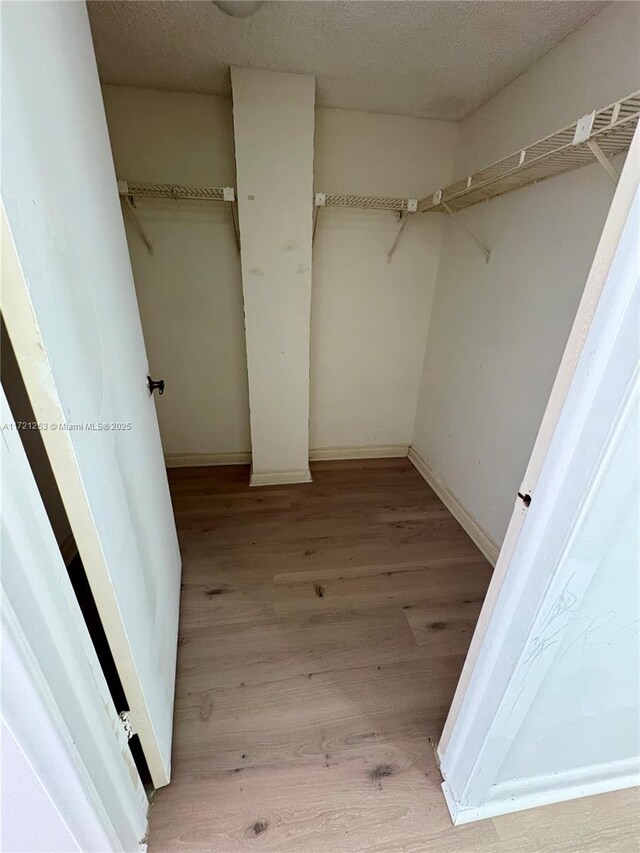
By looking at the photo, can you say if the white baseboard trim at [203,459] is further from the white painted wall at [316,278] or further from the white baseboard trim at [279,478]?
the white baseboard trim at [279,478]

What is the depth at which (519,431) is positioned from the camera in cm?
172

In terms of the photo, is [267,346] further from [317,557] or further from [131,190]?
[317,557]

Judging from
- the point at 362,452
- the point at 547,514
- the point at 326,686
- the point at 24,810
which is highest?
the point at 547,514

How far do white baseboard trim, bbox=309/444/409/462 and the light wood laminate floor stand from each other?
23.2 inches

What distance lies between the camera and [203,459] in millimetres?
2693

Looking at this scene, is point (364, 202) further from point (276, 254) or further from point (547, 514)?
point (547, 514)

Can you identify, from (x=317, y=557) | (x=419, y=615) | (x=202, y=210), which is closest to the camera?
(x=419, y=615)

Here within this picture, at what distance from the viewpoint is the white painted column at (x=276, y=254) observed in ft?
5.71

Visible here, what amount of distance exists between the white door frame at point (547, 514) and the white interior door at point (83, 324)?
2.67 feet

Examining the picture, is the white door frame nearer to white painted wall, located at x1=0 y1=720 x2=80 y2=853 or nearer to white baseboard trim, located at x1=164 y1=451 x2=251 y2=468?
white painted wall, located at x1=0 y1=720 x2=80 y2=853

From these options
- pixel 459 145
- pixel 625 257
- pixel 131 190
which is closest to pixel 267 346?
pixel 131 190

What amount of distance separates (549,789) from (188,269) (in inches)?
107

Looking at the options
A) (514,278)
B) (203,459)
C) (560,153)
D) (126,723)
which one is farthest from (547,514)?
(203,459)

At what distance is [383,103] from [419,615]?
2.58m
